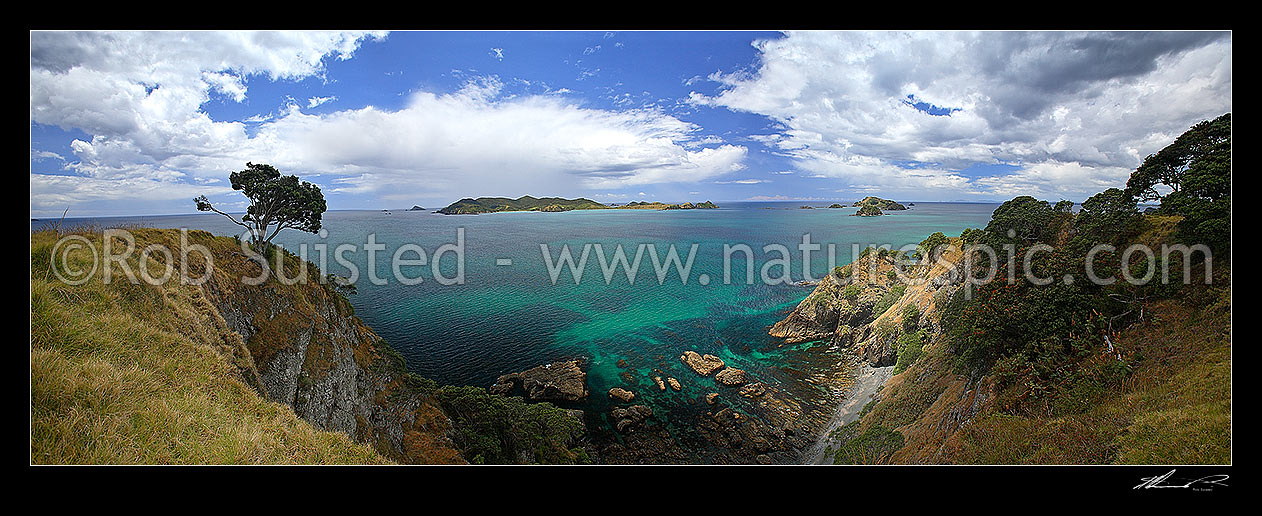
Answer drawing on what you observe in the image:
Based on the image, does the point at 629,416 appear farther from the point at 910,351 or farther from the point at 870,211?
the point at 870,211

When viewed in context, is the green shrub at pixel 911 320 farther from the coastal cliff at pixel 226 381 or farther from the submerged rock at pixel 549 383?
the coastal cliff at pixel 226 381

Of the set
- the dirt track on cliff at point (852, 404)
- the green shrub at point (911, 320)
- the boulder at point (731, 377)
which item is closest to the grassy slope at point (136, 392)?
the dirt track on cliff at point (852, 404)

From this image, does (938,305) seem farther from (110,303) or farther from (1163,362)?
(110,303)

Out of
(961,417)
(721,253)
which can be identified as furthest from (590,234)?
(961,417)

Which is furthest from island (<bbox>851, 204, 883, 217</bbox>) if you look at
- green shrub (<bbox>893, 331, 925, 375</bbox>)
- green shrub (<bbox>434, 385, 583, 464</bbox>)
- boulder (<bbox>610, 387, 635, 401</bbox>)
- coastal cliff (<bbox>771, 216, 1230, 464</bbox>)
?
green shrub (<bbox>434, 385, 583, 464</bbox>)

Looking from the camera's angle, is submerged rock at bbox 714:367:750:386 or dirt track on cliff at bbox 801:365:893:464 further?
submerged rock at bbox 714:367:750:386

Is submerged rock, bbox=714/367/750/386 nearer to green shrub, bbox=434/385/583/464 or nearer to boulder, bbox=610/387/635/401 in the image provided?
boulder, bbox=610/387/635/401
